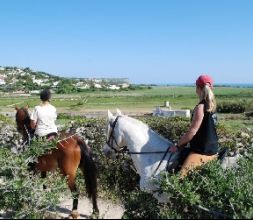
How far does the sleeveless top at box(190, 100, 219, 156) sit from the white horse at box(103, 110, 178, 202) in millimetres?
362

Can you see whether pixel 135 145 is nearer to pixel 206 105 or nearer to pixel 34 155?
pixel 206 105

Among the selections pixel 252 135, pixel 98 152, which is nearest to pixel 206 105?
pixel 98 152

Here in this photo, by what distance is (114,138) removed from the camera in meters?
7.15

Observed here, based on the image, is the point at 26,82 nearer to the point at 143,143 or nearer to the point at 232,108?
the point at 232,108

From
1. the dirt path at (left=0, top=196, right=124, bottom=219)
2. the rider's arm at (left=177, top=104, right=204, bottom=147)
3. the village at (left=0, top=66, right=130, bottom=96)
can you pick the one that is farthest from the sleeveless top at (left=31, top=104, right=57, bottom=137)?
the village at (left=0, top=66, right=130, bottom=96)

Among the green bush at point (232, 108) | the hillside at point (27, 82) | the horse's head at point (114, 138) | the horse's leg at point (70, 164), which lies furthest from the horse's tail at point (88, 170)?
the hillside at point (27, 82)

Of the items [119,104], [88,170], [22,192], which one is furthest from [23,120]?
[119,104]

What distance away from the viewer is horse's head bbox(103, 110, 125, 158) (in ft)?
23.3

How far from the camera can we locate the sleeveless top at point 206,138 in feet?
→ 20.2

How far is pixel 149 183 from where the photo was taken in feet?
20.9

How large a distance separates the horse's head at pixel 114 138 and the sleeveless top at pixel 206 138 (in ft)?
3.98

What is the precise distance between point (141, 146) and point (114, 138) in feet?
1.76

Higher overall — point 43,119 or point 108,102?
point 43,119

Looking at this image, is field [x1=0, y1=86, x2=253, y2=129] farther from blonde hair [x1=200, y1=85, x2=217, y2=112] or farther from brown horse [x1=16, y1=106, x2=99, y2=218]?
blonde hair [x1=200, y1=85, x2=217, y2=112]
